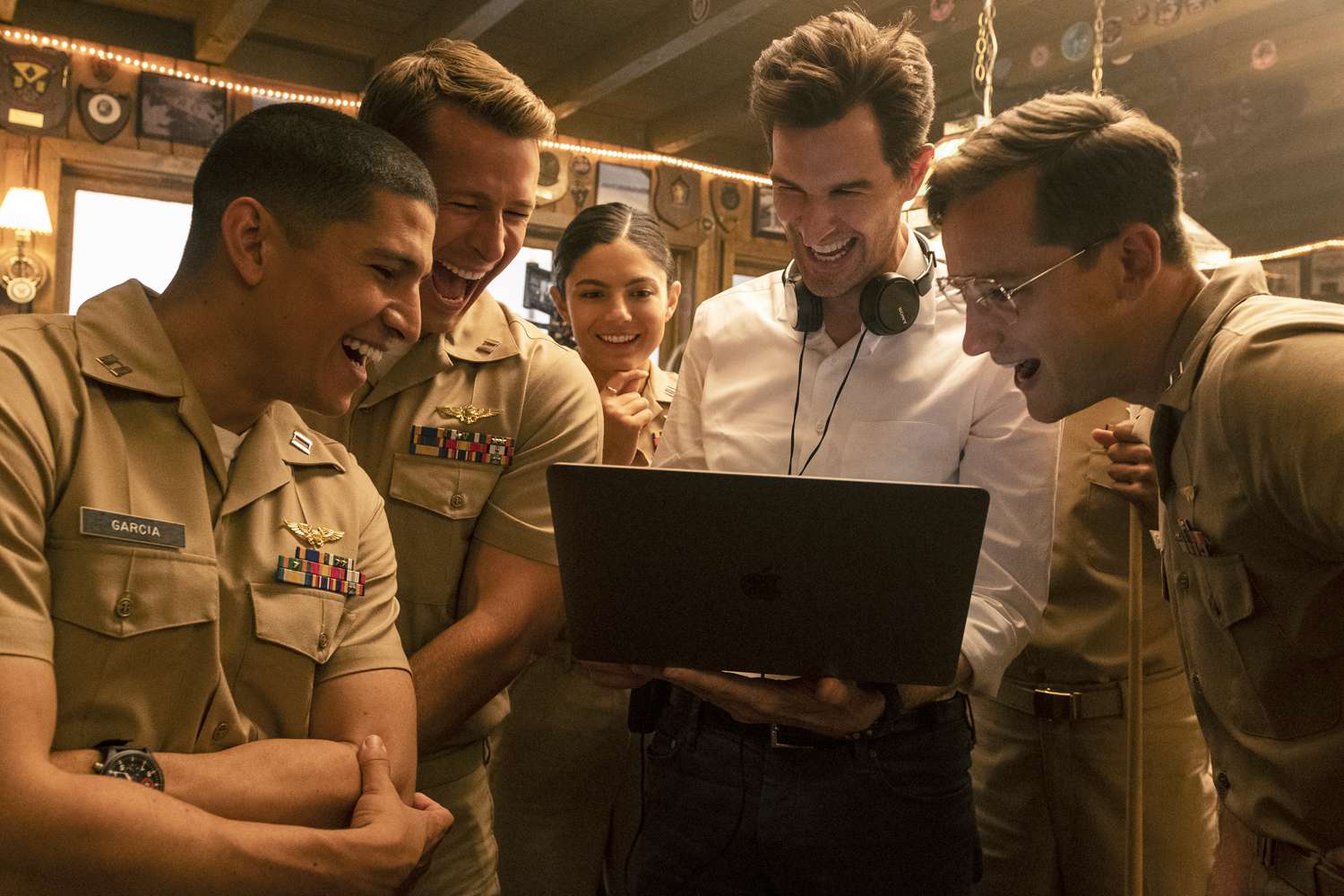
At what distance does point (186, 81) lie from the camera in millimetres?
6004

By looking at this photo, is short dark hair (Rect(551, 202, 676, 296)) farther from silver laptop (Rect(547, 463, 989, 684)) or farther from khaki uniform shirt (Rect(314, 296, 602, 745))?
silver laptop (Rect(547, 463, 989, 684))

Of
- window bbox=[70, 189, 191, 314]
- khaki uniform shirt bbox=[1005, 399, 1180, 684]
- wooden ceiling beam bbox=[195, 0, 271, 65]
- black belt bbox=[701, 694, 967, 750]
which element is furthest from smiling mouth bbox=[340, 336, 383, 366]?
window bbox=[70, 189, 191, 314]

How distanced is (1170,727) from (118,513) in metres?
2.25

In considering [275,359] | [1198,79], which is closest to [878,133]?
[275,359]

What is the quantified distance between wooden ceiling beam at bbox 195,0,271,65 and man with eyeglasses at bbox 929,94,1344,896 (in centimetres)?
470

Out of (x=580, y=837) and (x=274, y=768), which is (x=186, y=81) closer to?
(x=580, y=837)

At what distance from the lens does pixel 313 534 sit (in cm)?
156

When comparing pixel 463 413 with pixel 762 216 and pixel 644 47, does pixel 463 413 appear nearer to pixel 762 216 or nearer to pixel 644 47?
pixel 644 47

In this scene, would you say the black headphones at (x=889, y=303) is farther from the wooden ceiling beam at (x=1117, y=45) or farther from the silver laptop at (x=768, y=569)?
the wooden ceiling beam at (x=1117, y=45)

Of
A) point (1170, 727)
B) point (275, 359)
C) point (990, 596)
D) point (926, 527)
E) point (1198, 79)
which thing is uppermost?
point (1198, 79)

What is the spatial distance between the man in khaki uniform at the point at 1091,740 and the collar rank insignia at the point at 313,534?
164cm

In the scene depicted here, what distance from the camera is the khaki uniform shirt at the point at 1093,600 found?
2.49 metres

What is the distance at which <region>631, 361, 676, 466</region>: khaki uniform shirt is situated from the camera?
2.90m

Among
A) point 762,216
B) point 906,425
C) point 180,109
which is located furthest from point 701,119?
point 906,425
